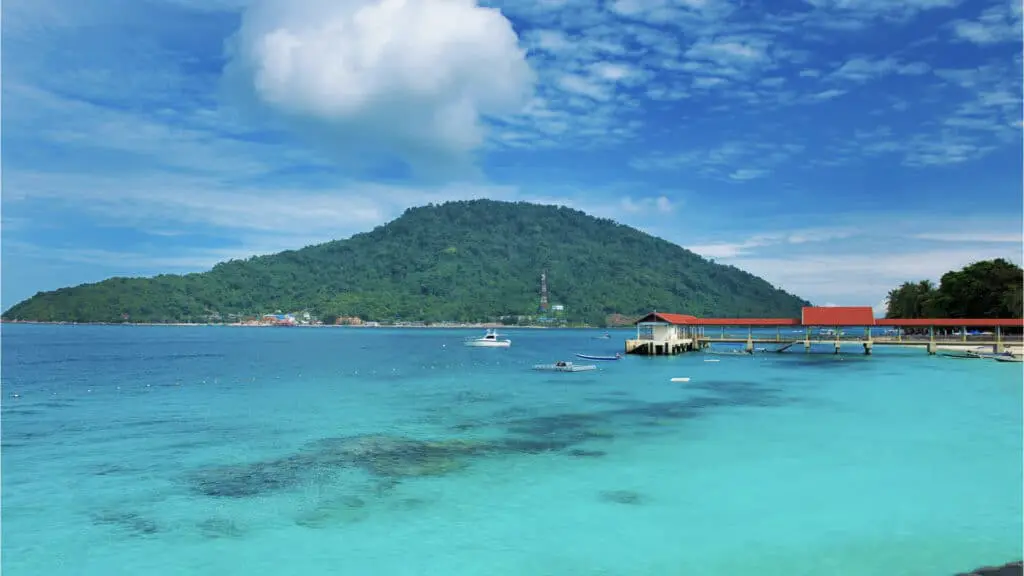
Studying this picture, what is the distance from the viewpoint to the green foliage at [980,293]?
78.8m

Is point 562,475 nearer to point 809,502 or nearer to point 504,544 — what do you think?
point 504,544

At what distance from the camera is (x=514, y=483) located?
58.7 ft

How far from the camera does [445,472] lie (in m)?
19.1

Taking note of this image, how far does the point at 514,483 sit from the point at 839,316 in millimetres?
60053

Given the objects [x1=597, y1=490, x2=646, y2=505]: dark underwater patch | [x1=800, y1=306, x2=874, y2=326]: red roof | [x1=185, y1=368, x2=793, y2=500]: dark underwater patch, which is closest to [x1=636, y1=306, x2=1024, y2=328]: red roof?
[x1=800, y1=306, x2=874, y2=326]: red roof

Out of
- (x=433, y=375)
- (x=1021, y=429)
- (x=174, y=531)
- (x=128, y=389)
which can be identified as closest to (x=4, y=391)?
(x=128, y=389)

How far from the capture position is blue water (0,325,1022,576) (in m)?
13.0

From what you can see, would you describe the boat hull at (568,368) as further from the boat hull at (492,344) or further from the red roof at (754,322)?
the boat hull at (492,344)

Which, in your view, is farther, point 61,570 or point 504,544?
point 504,544

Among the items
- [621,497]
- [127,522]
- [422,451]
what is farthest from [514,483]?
[127,522]

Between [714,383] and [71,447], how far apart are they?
3592cm

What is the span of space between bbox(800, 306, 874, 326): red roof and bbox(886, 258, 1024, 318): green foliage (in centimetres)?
2206

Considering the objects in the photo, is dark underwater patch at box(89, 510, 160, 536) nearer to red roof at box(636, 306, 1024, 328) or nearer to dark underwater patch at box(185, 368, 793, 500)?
dark underwater patch at box(185, 368, 793, 500)

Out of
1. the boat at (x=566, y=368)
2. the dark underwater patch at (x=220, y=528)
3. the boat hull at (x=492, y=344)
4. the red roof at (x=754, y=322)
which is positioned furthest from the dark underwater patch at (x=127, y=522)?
the boat hull at (x=492, y=344)
